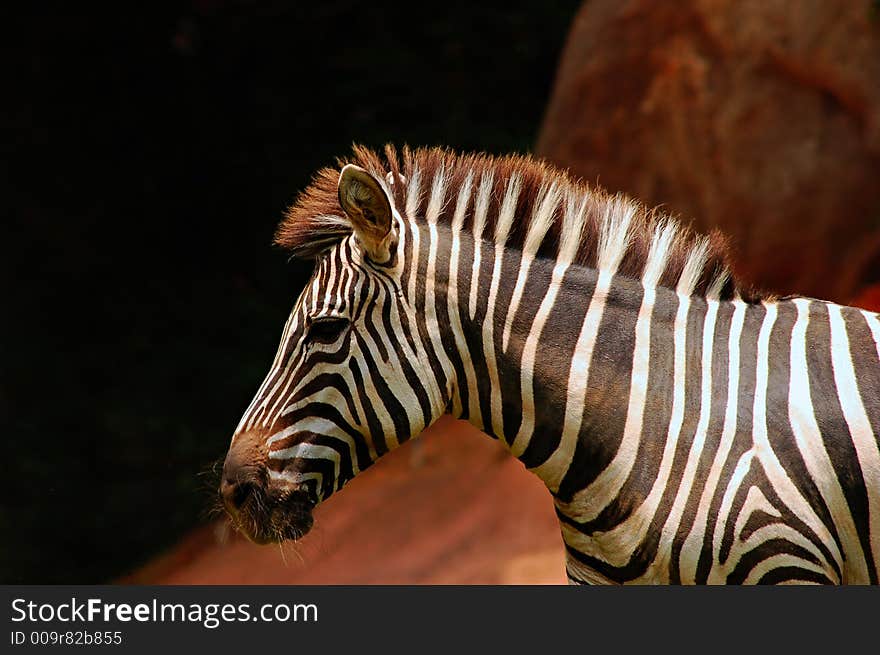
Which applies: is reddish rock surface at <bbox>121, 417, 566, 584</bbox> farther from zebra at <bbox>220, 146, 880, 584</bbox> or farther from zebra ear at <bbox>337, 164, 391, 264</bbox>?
zebra ear at <bbox>337, 164, 391, 264</bbox>

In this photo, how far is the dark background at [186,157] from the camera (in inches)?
424

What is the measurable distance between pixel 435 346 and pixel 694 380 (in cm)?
91

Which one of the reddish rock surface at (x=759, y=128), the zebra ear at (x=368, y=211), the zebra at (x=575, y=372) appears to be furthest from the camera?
the reddish rock surface at (x=759, y=128)

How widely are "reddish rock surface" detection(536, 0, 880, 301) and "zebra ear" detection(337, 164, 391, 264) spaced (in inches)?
215

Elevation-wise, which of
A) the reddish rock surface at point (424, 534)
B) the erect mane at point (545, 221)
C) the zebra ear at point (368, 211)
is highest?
the erect mane at point (545, 221)

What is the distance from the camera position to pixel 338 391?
3.65 metres

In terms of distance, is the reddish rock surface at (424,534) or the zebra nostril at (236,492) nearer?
the zebra nostril at (236,492)

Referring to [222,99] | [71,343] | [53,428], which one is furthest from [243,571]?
[222,99]

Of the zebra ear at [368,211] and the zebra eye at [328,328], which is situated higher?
the zebra ear at [368,211]

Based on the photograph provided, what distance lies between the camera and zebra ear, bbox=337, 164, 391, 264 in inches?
141

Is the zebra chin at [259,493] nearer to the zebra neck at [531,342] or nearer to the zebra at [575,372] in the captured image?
the zebra at [575,372]

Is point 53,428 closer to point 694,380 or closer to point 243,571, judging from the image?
point 243,571

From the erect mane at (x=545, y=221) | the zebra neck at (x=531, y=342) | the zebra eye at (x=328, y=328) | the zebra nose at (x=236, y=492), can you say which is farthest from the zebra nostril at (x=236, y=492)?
the erect mane at (x=545, y=221)
